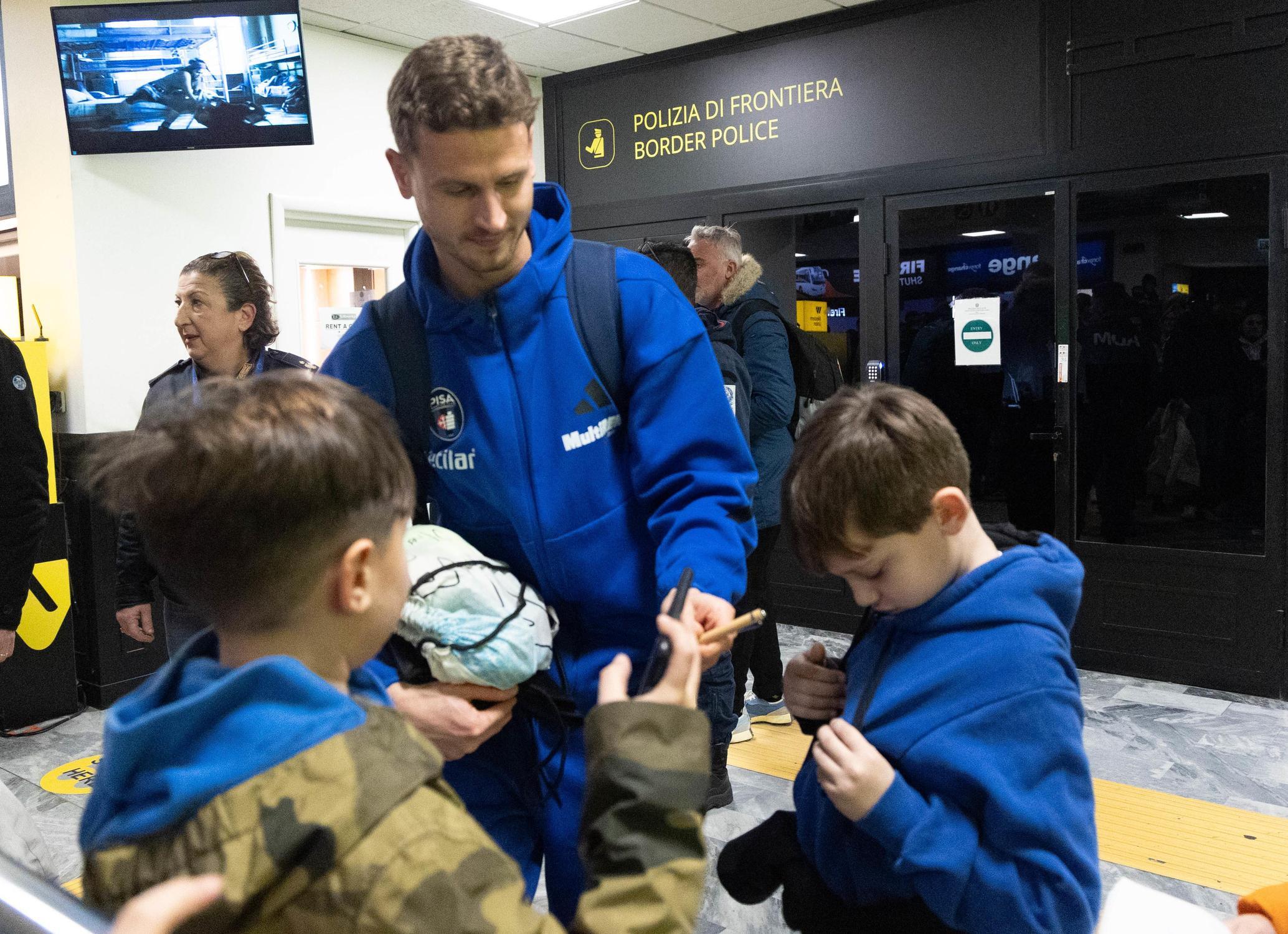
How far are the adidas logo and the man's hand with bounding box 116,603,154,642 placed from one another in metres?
1.97

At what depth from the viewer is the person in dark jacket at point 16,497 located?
123 inches

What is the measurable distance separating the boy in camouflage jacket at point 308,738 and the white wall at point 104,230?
13.9 ft

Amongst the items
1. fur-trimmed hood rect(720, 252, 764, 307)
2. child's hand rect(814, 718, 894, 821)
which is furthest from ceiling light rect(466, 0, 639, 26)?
child's hand rect(814, 718, 894, 821)

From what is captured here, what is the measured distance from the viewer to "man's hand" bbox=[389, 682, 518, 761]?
4.16 ft

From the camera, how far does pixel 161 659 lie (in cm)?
480

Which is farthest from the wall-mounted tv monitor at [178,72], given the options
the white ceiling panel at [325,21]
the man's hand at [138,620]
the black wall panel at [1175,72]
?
the black wall panel at [1175,72]

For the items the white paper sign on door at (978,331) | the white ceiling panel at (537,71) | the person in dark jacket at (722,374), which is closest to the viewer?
the person in dark jacket at (722,374)

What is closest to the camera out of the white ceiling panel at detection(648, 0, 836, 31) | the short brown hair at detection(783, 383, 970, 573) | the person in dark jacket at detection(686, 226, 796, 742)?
the short brown hair at detection(783, 383, 970, 573)

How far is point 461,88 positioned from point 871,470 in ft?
2.10

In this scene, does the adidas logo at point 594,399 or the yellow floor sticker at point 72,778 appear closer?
the adidas logo at point 594,399

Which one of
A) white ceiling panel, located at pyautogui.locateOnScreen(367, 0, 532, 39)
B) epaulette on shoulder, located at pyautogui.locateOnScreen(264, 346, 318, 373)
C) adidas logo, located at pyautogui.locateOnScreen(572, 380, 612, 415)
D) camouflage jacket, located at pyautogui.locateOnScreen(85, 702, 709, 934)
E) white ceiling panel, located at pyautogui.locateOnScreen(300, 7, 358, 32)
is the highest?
white ceiling panel, located at pyautogui.locateOnScreen(300, 7, 358, 32)

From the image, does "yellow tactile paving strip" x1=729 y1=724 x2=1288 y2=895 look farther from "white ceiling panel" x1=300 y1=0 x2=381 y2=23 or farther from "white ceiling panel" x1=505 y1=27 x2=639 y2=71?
"white ceiling panel" x1=300 y1=0 x2=381 y2=23

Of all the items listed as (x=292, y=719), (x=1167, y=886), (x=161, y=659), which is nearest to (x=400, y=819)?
(x=292, y=719)

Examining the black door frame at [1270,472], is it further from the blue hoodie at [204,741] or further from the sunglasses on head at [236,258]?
the blue hoodie at [204,741]
